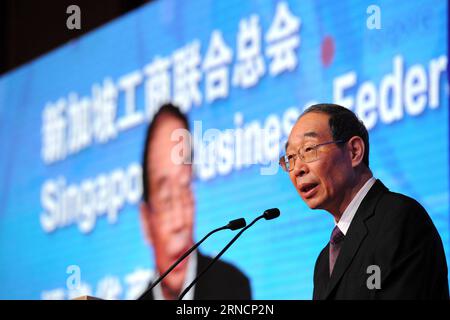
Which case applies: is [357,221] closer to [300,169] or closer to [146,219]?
[300,169]

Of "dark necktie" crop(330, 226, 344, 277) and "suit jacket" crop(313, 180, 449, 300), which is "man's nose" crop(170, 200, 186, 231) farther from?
"suit jacket" crop(313, 180, 449, 300)

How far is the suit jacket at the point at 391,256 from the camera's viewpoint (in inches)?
99.6

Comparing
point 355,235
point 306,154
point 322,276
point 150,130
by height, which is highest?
point 150,130

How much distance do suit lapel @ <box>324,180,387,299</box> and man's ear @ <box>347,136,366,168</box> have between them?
0.32 feet

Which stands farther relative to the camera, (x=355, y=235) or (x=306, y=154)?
(x=306, y=154)

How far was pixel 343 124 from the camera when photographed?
2934 millimetres

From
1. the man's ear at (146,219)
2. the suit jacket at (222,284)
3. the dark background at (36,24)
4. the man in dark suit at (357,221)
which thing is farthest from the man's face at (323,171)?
the dark background at (36,24)

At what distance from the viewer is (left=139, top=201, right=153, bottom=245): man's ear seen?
5.54m

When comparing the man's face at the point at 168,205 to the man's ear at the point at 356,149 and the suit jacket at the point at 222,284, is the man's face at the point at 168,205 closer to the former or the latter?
the suit jacket at the point at 222,284

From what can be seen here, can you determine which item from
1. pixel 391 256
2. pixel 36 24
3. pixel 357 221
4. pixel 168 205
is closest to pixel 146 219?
pixel 168 205

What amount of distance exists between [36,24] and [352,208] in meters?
5.23

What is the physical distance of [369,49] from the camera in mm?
4438

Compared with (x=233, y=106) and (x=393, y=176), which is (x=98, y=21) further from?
(x=393, y=176)
